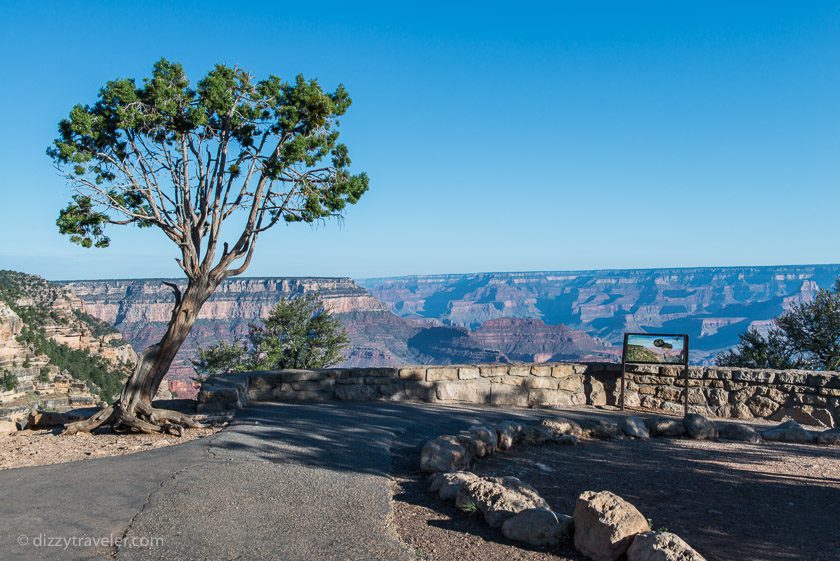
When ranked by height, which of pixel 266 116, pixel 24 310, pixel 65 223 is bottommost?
Answer: pixel 24 310

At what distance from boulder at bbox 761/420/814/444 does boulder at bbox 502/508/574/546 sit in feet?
22.9

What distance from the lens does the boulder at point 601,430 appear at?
11211mm

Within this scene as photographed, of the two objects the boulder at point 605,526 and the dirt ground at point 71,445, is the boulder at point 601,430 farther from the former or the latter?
the dirt ground at point 71,445

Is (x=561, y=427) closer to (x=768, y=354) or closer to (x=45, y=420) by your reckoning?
(x=45, y=420)

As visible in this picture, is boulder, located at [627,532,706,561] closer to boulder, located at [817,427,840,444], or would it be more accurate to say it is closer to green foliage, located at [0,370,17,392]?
boulder, located at [817,427,840,444]

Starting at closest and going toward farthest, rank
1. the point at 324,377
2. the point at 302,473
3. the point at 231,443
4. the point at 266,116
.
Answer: the point at 302,473 < the point at 231,443 < the point at 266,116 < the point at 324,377

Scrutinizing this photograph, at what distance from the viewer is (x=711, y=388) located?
1432 centimetres

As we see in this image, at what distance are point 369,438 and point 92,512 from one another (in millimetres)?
4230

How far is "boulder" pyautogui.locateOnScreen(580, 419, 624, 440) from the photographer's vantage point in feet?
36.8

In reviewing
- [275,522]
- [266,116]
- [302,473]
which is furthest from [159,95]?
[275,522]

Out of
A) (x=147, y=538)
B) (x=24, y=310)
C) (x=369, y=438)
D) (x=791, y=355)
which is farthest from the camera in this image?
(x=24, y=310)

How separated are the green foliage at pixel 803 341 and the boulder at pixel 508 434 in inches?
805

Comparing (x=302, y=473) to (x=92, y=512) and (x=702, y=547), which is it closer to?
(x=92, y=512)

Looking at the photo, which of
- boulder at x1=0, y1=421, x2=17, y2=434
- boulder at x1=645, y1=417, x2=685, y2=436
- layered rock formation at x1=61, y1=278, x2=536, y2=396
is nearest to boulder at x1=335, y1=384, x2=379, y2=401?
boulder at x1=645, y1=417, x2=685, y2=436
